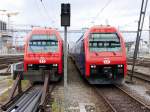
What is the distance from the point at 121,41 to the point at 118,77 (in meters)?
1.86

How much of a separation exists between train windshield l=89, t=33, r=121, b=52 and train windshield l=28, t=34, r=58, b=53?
92.3 inches

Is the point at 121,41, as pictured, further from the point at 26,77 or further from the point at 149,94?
the point at 26,77

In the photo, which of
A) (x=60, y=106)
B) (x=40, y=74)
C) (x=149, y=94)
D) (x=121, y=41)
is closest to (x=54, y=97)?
(x=40, y=74)

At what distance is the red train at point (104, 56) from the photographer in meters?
17.1

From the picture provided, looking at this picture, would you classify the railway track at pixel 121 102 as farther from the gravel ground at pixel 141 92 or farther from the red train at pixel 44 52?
the red train at pixel 44 52

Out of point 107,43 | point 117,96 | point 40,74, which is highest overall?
point 107,43

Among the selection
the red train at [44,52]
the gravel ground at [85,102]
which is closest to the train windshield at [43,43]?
the red train at [44,52]

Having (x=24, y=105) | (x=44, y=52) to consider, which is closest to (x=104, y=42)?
(x=44, y=52)

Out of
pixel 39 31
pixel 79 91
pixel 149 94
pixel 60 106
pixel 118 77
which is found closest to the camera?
pixel 60 106

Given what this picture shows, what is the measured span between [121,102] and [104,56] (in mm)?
4567

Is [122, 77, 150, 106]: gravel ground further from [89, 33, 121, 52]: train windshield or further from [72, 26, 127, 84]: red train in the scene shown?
[89, 33, 121, 52]: train windshield

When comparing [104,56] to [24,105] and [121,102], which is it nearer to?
[121,102]

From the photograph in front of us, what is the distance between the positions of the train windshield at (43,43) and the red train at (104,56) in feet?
7.41

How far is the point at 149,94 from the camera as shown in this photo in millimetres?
15320
